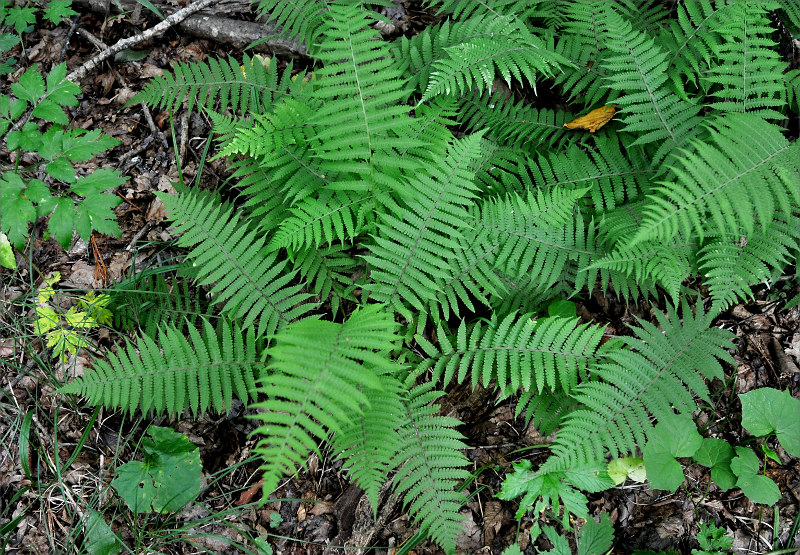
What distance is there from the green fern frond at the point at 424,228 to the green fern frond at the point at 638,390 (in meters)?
1.06

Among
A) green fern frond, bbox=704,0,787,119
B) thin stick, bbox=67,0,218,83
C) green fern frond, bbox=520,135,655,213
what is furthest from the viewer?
thin stick, bbox=67,0,218,83

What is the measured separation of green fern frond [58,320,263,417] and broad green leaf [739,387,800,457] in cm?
270

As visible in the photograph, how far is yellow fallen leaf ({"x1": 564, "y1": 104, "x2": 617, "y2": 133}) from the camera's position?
371 centimetres

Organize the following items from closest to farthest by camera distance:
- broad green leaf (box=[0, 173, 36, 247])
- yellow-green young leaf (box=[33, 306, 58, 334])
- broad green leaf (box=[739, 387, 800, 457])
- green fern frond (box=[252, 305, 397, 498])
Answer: green fern frond (box=[252, 305, 397, 498])
broad green leaf (box=[739, 387, 800, 457])
broad green leaf (box=[0, 173, 36, 247])
yellow-green young leaf (box=[33, 306, 58, 334])

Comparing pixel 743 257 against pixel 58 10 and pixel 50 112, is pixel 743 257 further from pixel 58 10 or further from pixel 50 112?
pixel 58 10

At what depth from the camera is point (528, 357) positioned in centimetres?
297

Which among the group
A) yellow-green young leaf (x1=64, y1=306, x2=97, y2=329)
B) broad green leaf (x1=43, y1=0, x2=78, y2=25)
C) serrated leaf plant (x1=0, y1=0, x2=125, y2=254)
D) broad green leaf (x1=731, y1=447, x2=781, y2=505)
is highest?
broad green leaf (x1=43, y1=0, x2=78, y2=25)

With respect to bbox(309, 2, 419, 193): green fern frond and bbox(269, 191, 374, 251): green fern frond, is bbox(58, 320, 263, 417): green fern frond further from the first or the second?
bbox(309, 2, 419, 193): green fern frond

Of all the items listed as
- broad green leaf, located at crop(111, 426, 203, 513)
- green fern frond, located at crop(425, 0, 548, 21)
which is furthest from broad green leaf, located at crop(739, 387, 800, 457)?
broad green leaf, located at crop(111, 426, 203, 513)

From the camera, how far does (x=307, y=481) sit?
3236 mm

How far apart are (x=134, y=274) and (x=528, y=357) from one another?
269cm

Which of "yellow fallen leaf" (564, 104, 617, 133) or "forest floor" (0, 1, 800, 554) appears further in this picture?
"yellow fallen leaf" (564, 104, 617, 133)

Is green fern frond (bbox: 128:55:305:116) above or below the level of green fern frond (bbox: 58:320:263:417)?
above

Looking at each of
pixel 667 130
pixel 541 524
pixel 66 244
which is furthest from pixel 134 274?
pixel 667 130
